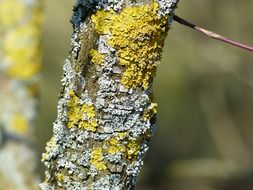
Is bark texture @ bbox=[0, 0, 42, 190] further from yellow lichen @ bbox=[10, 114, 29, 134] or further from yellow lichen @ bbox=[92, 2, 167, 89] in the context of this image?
yellow lichen @ bbox=[92, 2, 167, 89]

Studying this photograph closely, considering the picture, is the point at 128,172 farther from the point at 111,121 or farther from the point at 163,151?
the point at 163,151

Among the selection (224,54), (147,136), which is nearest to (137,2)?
(147,136)

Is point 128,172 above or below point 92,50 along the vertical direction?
below

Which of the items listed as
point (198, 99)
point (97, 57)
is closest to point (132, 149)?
point (97, 57)

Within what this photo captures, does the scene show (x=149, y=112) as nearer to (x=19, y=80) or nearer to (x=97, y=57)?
(x=97, y=57)

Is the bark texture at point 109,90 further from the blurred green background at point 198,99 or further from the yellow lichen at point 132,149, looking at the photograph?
→ the blurred green background at point 198,99
